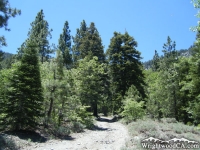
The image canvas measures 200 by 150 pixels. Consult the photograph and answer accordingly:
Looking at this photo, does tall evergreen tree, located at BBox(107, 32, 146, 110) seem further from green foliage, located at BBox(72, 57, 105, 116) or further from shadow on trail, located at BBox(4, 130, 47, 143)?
shadow on trail, located at BBox(4, 130, 47, 143)

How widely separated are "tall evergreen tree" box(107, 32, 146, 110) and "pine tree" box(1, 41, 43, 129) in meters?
16.1

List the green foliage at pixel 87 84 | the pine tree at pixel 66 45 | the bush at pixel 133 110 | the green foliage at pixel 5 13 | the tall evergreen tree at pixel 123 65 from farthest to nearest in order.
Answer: the pine tree at pixel 66 45, the tall evergreen tree at pixel 123 65, the green foliage at pixel 87 84, the bush at pixel 133 110, the green foliage at pixel 5 13

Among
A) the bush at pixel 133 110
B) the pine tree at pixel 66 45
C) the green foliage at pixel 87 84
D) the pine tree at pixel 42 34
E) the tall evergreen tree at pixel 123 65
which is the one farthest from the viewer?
the pine tree at pixel 66 45

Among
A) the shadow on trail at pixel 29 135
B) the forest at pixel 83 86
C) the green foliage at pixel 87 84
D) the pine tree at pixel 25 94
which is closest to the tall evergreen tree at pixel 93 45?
the forest at pixel 83 86

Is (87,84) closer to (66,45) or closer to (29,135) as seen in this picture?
(29,135)

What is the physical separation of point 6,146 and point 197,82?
54.0 ft

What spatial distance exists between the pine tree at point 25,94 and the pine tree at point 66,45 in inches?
1108

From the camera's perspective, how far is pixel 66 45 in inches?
1839

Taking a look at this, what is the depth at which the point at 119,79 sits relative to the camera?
30.4m

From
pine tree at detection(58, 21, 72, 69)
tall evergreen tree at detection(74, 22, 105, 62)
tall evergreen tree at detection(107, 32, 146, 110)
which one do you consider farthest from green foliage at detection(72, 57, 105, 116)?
pine tree at detection(58, 21, 72, 69)

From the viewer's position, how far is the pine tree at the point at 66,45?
4275cm

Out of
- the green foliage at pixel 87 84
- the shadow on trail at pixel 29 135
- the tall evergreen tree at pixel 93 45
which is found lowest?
the shadow on trail at pixel 29 135

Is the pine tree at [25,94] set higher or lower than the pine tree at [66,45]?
lower

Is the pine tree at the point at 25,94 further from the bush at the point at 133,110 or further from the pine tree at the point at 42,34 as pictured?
the pine tree at the point at 42,34
